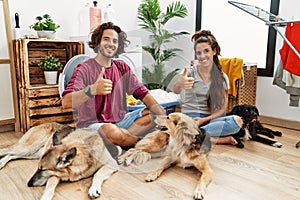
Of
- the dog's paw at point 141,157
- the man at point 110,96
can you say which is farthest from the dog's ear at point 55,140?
the dog's paw at point 141,157

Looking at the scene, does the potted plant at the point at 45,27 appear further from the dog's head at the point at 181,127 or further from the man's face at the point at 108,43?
the dog's head at the point at 181,127

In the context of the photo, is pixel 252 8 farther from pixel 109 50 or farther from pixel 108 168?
pixel 108 168

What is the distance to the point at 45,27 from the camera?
215cm

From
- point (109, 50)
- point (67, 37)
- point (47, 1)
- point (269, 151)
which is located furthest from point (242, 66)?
point (47, 1)

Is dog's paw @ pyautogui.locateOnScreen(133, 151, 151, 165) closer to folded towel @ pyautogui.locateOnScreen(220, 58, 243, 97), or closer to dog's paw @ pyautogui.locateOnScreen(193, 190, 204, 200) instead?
dog's paw @ pyautogui.locateOnScreen(193, 190, 204, 200)

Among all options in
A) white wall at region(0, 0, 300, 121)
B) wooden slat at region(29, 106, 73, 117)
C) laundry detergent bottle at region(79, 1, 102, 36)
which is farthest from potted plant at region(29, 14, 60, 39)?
wooden slat at region(29, 106, 73, 117)

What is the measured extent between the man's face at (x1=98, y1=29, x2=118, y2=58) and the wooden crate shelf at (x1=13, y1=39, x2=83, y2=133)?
857 mm

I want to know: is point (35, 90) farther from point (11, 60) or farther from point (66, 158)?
point (66, 158)

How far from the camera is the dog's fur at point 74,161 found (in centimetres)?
123

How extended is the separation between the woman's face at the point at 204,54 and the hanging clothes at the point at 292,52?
69 cm

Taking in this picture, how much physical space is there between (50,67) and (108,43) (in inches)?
45.4

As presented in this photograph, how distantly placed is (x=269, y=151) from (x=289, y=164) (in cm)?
21

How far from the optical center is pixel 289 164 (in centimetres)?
155

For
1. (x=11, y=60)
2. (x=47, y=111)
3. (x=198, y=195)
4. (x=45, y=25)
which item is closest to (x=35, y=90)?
(x=47, y=111)
